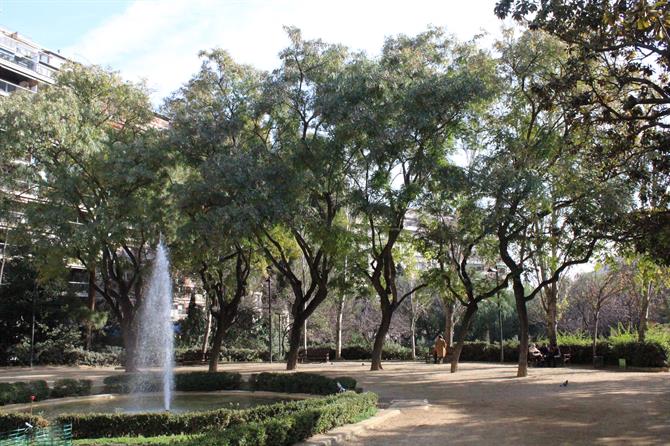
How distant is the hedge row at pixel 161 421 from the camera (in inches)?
458

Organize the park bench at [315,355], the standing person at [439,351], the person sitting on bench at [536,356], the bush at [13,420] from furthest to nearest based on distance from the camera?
1. the park bench at [315,355]
2. the standing person at [439,351]
3. the person sitting on bench at [536,356]
4. the bush at [13,420]

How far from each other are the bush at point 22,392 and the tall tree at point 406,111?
1144 centimetres

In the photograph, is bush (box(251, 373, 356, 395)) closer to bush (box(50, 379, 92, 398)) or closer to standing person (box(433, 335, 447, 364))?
bush (box(50, 379, 92, 398))

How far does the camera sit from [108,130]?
26.3 m

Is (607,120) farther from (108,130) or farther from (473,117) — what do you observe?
(108,130)

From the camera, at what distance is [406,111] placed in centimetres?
2041

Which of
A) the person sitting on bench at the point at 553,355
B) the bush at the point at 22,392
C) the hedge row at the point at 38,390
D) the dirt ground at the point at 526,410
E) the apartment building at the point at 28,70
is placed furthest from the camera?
the apartment building at the point at 28,70

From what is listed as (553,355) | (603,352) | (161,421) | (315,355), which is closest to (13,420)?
(161,421)

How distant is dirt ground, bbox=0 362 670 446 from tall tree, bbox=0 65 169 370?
36.6ft

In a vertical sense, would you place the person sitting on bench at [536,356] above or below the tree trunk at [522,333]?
below

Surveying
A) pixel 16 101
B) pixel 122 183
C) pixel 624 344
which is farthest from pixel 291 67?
pixel 624 344

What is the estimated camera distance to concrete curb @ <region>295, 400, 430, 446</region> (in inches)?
380

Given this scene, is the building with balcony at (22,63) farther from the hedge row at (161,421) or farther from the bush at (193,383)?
the hedge row at (161,421)

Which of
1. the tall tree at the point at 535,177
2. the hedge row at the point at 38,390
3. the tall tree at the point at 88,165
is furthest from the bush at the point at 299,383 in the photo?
the tall tree at the point at 88,165
